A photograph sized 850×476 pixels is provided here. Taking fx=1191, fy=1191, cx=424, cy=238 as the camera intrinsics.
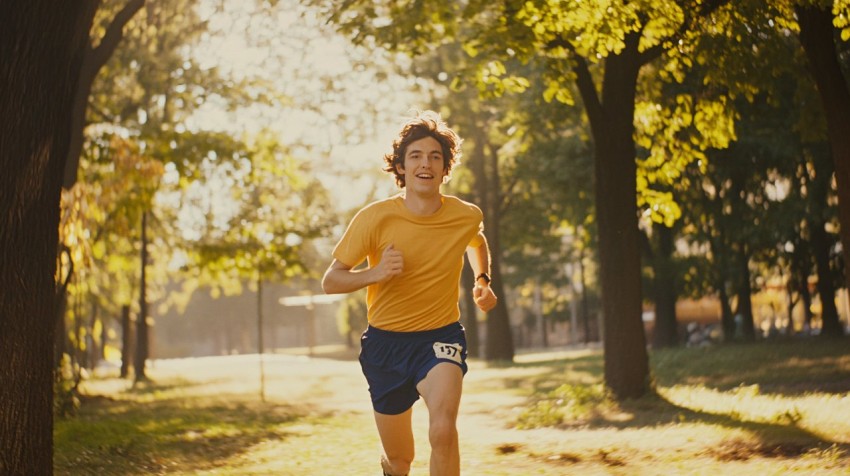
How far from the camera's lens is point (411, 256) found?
6418 mm

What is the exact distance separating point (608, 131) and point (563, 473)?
294 inches

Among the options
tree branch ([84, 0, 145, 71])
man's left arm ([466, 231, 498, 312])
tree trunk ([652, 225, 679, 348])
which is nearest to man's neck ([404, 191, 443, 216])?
man's left arm ([466, 231, 498, 312])

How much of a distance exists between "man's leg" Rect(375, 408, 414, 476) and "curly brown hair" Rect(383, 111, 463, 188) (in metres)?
1.41

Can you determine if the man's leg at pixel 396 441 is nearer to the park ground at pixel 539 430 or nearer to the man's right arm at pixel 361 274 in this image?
the man's right arm at pixel 361 274

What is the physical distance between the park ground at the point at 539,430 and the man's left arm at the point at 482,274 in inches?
122

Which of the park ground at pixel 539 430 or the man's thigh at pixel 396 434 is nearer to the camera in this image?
the man's thigh at pixel 396 434

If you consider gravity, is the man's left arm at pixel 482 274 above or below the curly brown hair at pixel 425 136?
below

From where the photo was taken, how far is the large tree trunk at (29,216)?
7742 millimetres

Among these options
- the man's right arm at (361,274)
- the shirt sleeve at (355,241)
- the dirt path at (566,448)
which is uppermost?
the shirt sleeve at (355,241)

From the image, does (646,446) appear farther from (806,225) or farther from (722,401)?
(806,225)

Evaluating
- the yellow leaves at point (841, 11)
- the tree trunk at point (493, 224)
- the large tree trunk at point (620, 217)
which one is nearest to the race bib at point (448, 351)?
the yellow leaves at point (841, 11)

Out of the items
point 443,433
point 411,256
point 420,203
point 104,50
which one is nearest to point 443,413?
point 443,433

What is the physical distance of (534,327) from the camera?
7719 centimetres

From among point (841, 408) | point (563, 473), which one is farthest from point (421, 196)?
point (841, 408)
